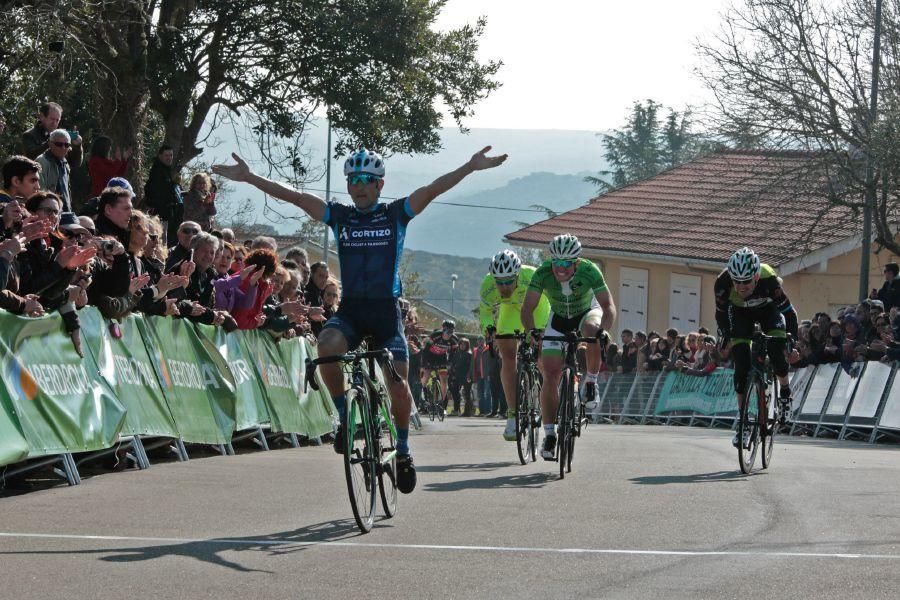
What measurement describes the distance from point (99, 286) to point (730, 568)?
6.53m

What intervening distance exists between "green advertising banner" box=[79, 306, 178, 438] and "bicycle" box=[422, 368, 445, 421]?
2158 centimetres

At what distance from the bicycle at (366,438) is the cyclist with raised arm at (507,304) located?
571cm

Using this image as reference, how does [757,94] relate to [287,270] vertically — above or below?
above

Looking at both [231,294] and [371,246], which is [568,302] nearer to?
[231,294]

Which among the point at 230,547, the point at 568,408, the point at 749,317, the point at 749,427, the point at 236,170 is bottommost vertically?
the point at 230,547

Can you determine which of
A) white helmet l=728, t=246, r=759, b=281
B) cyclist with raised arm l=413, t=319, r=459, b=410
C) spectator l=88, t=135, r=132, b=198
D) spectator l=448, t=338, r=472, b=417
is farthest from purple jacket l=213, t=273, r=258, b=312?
spectator l=448, t=338, r=472, b=417

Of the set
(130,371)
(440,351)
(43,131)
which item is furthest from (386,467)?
(440,351)

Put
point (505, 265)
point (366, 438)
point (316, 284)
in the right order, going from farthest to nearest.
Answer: point (316, 284)
point (505, 265)
point (366, 438)

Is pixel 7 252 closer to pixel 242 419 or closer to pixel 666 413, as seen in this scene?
pixel 242 419

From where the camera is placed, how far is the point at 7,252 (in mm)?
10656

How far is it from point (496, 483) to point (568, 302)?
2382 mm

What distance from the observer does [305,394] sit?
1775cm

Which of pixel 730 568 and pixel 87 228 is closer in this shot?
pixel 730 568

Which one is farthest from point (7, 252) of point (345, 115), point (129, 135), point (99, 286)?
point (345, 115)
